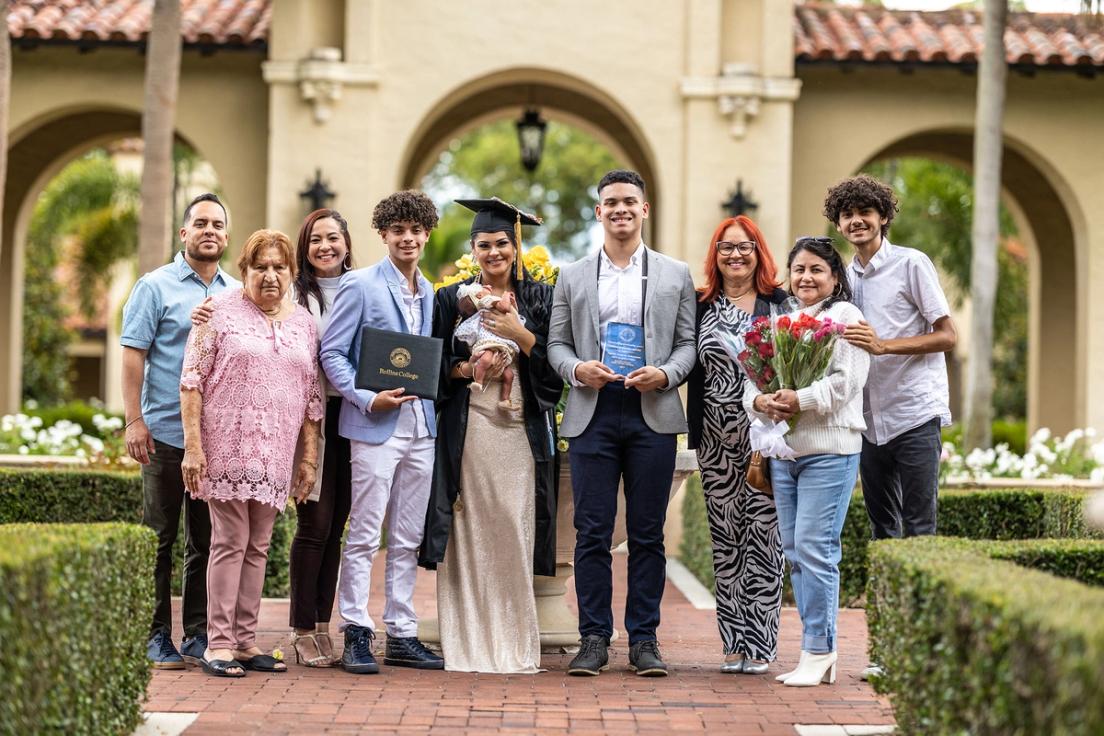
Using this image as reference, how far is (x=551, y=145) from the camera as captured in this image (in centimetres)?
4062

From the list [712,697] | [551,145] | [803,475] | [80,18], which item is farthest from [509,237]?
[551,145]

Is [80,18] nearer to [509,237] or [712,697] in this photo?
[509,237]

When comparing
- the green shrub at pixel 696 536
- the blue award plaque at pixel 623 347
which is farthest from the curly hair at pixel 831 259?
the green shrub at pixel 696 536

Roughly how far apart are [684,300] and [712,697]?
1896 millimetres

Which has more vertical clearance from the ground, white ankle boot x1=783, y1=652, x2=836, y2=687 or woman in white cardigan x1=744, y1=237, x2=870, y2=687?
woman in white cardigan x1=744, y1=237, x2=870, y2=687

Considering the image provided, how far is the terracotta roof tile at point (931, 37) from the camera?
14875 mm

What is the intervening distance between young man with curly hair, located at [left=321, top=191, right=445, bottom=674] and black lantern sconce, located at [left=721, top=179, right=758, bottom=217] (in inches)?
309

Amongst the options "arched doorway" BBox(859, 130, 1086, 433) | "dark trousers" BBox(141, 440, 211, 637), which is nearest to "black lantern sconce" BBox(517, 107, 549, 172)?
"arched doorway" BBox(859, 130, 1086, 433)

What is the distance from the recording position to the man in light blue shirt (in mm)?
6656

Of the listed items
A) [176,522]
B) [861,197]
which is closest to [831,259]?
[861,197]

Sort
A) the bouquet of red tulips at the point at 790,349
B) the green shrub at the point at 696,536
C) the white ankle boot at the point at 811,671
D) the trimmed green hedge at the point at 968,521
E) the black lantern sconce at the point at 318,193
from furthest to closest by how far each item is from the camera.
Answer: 1. the black lantern sconce at the point at 318,193
2. the green shrub at the point at 696,536
3. the trimmed green hedge at the point at 968,521
4. the white ankle boot at the point at 811,671
5. the bouquet of red tulips at the point at 790,349

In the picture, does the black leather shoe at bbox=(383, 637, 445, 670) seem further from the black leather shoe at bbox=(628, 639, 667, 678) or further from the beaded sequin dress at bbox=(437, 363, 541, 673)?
the black leather shoe at bbox=(628, 639, 667, 678)

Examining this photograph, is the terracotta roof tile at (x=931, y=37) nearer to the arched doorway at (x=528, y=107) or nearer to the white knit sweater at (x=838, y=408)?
the arched doorway at (x=528, y=107)

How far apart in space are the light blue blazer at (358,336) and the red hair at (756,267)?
150cm
